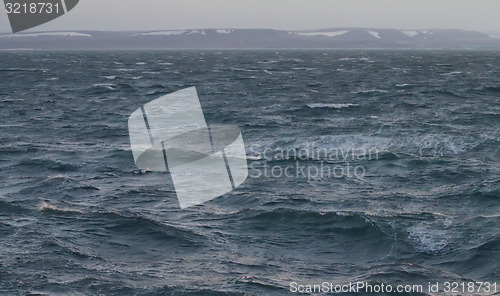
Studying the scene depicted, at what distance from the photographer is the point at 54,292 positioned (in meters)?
9.48

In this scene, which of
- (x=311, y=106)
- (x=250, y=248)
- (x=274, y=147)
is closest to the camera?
(x=250, y=248)

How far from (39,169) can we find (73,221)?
5719 millimetres

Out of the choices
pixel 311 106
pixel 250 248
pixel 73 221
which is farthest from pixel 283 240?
pixel 311 106

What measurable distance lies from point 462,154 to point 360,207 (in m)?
7.28

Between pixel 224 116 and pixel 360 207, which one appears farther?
pixel 224 116

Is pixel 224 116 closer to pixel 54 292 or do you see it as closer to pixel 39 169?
pixel 39 169

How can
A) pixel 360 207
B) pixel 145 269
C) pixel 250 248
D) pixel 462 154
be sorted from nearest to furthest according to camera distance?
pixel 145 269, pixel 250 248, pixel 360 207, pixel 462 154

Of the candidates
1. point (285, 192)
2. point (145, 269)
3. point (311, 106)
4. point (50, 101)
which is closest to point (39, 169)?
point (285, 192)

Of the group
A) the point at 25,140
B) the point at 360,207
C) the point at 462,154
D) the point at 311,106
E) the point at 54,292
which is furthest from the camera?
the point at 311,106

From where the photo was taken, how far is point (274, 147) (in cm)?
2150

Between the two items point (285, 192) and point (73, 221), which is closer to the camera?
point (73, 221)

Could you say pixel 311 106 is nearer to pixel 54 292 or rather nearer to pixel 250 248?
pixel 250 248

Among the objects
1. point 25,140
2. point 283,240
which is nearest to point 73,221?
point 283,240

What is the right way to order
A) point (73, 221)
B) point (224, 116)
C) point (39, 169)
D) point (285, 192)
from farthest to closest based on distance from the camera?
point (224, 116) < point (39, 169) < point (285, 192) < point (73, 221)
